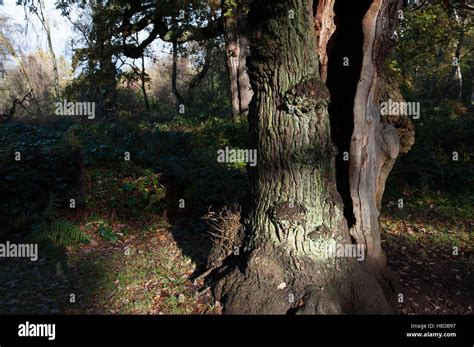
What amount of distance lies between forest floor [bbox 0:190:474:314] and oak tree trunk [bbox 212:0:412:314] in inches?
28.4

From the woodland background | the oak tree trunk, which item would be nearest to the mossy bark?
the oak tree trunk

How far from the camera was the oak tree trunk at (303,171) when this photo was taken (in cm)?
421

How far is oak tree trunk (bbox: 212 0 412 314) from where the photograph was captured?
421 centimetres

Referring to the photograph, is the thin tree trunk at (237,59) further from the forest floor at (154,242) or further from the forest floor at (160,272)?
the forest floor at (160,272)

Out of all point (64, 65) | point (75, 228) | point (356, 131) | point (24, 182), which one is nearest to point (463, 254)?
point (356, 131)

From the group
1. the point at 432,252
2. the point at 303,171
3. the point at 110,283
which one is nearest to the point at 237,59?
the point at 432,252

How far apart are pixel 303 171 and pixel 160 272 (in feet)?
7.82

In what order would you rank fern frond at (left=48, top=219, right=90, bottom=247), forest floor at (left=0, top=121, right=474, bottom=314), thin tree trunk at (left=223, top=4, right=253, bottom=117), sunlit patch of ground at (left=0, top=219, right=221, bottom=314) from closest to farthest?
sunlit patch of ground at (left=0, top=219, right=221, bottom=314) → forest floor at (left=0, top=121, right=474, bottom=314) → fern frond at (left=48, top=219, right=90, bottom=247) → thin tree trunk at (left=223, top=4, right=253, bottom=117)

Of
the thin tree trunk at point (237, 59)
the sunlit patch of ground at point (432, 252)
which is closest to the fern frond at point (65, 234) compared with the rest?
the sunlit patch of ground at point (432, 252)

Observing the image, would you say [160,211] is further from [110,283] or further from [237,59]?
[237,59]

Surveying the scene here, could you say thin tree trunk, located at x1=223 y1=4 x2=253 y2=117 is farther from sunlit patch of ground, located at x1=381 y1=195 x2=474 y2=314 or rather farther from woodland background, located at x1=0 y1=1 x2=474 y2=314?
sunlit patch of ground, located at x1=381 y1=195 x2=474 y2=314

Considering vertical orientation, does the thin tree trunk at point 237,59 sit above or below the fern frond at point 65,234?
above

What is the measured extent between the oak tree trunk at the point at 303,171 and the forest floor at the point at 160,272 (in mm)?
723

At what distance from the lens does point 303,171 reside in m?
4.35
